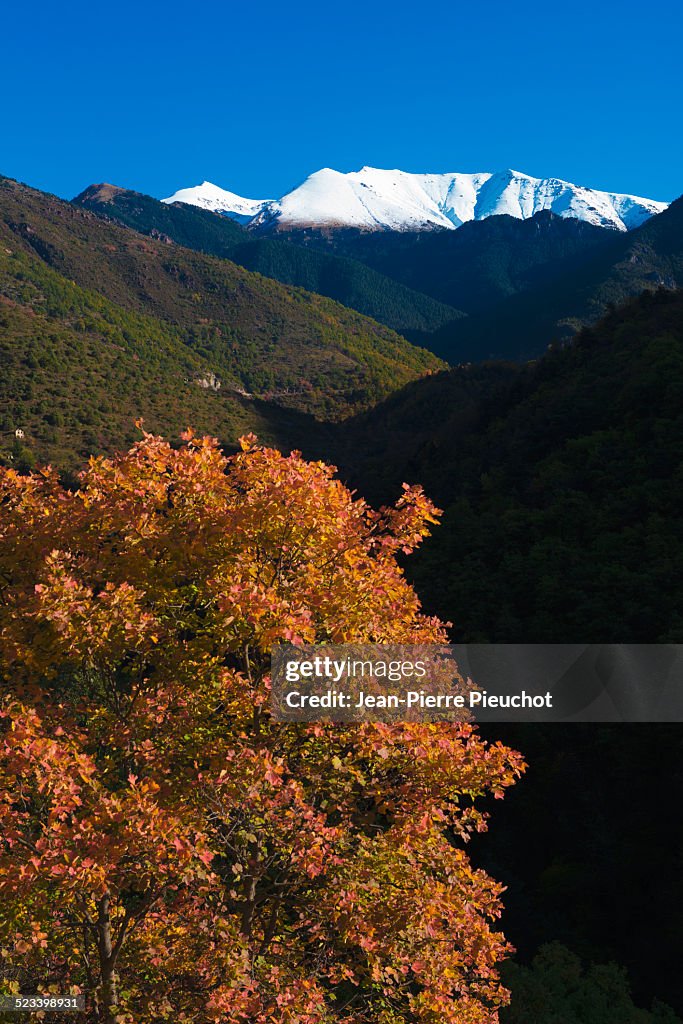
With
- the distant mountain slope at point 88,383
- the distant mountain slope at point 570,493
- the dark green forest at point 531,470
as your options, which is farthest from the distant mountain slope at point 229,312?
the distant mountain slope at point 570,493

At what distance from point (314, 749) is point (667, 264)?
14596 centimetres

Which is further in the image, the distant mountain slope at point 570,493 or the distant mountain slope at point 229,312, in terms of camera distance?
the distant mountain slope at point 229,312

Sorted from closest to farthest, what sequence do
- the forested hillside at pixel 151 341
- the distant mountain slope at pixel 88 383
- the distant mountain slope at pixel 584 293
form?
the distant mountain slope at pixel 88 383, the forested hillside at pixel 151 341, the distant mountain slope at pixel 584 293

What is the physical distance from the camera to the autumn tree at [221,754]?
7.37 metres

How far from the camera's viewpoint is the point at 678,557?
1212 inches

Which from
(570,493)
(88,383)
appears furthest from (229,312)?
(570,493)

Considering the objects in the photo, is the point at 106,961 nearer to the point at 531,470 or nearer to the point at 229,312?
the point at 531,470

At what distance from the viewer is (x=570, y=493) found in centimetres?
3944

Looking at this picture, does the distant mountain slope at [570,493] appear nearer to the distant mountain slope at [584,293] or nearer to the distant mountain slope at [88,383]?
the distant mountain slope at [88,383]

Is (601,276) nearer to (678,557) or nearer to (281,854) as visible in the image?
(678,557)

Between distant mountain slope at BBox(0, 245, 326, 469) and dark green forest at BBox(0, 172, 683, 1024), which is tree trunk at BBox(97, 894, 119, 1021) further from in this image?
distant mountain slope at BBox(0, 245, 326, 469)

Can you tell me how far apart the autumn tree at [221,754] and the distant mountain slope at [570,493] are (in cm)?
1976

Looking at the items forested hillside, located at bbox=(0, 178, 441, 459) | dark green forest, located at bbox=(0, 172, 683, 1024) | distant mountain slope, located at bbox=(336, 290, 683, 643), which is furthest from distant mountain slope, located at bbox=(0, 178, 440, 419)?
distant mountain slope, located at bbox=(336, 290, 683, 643)

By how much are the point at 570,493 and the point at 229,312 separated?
113549 millimetres
